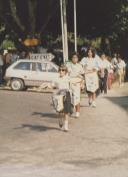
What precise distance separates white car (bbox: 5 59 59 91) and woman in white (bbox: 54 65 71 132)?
14.9 meters

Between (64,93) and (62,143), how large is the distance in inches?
83.4

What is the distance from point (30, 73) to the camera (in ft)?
101

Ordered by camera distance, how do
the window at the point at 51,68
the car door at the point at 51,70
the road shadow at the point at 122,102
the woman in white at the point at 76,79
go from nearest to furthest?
the woman in white at the point at 76,79 → the road shadow at the point at 122,102 → the car door at the point at 51,70 → the window at the point at 51,68

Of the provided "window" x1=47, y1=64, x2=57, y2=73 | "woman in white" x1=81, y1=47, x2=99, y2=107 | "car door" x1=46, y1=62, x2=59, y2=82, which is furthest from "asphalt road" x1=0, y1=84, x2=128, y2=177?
"window" x1=47, y1=64, x2=57, y2=73

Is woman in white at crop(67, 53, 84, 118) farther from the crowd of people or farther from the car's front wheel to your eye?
the car's front wheel

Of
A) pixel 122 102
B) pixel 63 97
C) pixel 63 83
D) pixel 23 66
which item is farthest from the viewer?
pixel 23 66

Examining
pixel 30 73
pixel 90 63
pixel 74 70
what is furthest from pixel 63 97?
pixel 30 73

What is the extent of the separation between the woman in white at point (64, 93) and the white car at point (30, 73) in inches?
586

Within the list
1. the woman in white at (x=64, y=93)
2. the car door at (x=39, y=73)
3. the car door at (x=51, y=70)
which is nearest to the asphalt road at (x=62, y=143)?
the woman in white at (x=64, y=93)

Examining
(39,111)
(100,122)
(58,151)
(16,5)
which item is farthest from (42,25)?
(58,151)

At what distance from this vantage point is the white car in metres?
30.6

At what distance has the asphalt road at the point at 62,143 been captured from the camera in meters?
10.4

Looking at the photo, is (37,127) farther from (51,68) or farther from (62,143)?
(51,68)

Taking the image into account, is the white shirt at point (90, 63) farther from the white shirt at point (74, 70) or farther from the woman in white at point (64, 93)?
the woman in white at point (64, 93)
